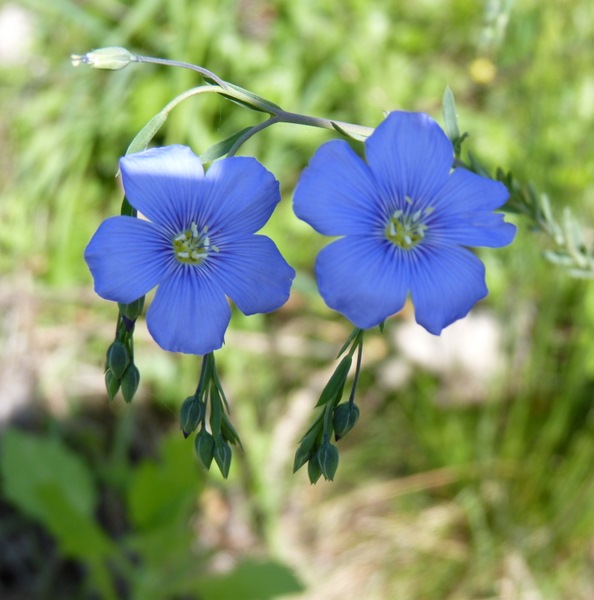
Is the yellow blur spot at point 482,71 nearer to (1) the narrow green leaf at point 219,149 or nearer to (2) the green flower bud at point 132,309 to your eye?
(1) the narrow green leaf at point 219,149

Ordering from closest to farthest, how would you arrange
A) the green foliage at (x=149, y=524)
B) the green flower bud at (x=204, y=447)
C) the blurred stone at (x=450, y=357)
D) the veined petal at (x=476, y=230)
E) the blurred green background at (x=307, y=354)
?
the veined petal at (x=476, y=230) → the green flower bud at (x=204, y=447) → the green foliage at (x=149, y=524) → the blurred green background at (x=307, y=354) → the blurred stone at (x=450, y=357)

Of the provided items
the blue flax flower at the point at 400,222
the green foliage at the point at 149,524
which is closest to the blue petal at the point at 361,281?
the blue flax flower at the point at 400,222

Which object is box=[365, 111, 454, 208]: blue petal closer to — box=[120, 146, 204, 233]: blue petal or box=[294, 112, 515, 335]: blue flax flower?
box=[294, 112, 515, 335]: blue flax flower

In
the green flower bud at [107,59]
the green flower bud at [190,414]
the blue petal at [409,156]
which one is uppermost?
the green flower bud at [107,59]

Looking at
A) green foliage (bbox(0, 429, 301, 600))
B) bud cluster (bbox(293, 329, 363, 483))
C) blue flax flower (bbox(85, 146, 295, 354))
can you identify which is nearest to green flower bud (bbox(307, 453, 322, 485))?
bud cluster (bbox(293, 329, 363, 483))

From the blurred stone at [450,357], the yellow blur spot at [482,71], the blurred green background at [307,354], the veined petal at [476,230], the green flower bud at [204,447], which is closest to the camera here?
the veined petal at [476,230]

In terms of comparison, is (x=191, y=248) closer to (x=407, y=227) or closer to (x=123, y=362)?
(x=123, y=362)

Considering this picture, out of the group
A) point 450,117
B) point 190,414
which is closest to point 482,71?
point 450,117
